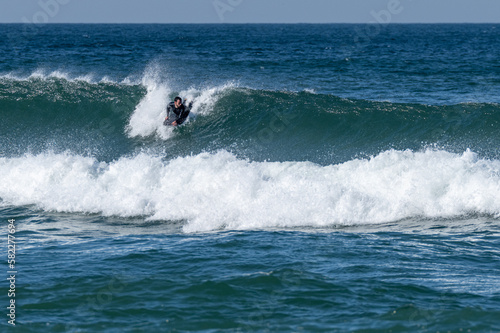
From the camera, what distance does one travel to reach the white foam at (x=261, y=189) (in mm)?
12453

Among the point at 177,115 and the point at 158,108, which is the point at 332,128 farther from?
the point at 158,108

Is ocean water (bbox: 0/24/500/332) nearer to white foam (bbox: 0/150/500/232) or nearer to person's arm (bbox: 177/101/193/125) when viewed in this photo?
white foam (bbox: 0/150/500/232)

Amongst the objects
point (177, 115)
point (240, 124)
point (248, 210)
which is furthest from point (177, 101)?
point (248, 210)

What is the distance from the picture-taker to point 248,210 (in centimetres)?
1262

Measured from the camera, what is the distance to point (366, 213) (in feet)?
40.7

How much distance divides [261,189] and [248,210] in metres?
0.95

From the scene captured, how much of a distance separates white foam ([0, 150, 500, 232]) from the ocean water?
4cm

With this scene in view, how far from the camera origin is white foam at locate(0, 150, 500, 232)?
12453mm

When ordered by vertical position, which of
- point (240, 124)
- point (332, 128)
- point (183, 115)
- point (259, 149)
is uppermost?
point (183, 115)

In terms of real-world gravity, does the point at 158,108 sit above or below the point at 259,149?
above

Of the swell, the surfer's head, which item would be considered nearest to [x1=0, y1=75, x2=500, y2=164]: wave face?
the swell

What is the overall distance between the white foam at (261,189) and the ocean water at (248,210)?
1.7 inches

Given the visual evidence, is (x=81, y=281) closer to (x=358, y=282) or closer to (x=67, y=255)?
(x=67, y=255)

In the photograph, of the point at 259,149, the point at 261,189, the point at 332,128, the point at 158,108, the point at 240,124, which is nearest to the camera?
the point at 261,189
